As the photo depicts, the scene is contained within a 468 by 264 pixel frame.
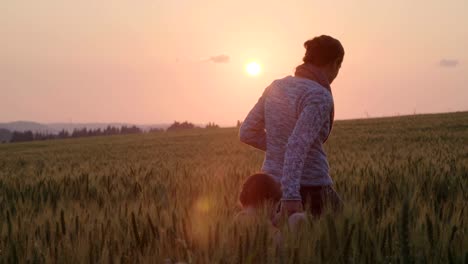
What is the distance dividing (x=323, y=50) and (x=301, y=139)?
65 centimetres

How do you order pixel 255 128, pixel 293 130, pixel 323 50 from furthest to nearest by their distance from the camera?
pixel 255 128, pixel 323 50, pixel 293 130

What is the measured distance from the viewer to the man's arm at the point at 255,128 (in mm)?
4008

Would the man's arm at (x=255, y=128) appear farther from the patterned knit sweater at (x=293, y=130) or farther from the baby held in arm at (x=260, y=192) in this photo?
the baby held in arm at (x=260, y=192)

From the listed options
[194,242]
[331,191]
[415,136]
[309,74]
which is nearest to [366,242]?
[194,242]

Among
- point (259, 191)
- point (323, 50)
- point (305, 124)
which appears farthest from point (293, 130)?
point (323, 50)

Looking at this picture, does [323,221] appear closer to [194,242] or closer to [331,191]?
[194,242]

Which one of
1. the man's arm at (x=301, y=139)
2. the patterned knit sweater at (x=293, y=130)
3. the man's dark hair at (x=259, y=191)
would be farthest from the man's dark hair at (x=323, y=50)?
the man's dark hair at (x=259, y=191)

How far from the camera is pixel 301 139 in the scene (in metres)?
3.33

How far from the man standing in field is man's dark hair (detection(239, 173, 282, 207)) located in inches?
3.7

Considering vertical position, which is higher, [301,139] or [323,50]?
[323,50]

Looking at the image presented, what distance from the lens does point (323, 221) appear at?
2285mm

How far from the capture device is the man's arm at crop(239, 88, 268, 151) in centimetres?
401

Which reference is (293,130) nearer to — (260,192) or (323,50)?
(260,192)

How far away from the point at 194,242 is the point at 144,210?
2.29 feet
